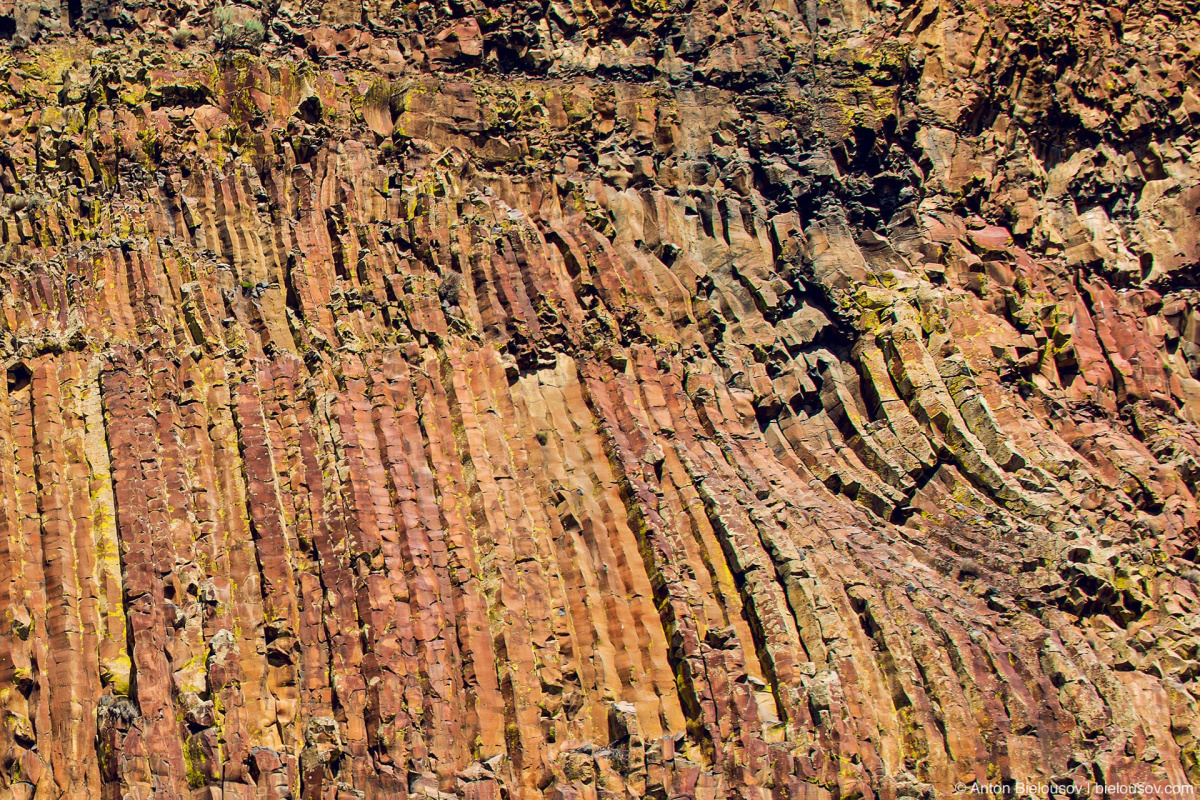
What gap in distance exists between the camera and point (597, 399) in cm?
3394

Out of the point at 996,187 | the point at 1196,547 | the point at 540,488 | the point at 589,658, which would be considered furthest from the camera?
the point at 996,187

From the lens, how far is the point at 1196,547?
3697 cm

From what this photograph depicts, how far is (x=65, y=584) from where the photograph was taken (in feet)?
87.4

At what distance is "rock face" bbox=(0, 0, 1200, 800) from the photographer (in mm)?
27234

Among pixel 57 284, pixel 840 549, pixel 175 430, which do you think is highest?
pixel 57 284

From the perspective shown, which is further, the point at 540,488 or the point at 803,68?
the point at 803,68

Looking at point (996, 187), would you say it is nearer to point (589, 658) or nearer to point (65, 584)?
point (589, 658)

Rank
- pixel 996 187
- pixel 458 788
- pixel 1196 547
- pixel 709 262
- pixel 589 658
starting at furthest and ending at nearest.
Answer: pixel 996 187 < pixel 709 262 < pixel 1196 547 < pixel 589 658 < pixel 458 788

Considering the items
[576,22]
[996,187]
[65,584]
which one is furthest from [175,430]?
[996,187]

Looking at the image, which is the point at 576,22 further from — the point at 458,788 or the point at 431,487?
the point at 458,788

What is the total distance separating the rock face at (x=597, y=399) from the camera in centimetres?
2723

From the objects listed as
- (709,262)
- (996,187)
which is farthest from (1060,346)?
(709,262)

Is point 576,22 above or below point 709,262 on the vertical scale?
above

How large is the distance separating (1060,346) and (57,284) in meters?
26.7
